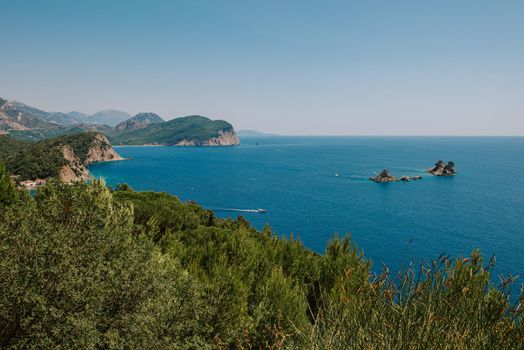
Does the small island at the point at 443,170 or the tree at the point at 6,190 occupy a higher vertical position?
the tree at the point at 6,190

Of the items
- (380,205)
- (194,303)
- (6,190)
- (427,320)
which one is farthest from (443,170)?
Answer: (427,320)

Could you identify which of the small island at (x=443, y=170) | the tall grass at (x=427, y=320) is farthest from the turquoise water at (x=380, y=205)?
the tall grass at (x=427, y=320)

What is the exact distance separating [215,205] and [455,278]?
111 m

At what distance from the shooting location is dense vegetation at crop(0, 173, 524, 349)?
6.95 meters

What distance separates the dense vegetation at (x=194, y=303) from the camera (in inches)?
274

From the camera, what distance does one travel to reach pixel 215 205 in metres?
117

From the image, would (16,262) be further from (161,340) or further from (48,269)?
(161,340)

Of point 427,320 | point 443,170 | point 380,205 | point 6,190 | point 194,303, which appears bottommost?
point 380,205

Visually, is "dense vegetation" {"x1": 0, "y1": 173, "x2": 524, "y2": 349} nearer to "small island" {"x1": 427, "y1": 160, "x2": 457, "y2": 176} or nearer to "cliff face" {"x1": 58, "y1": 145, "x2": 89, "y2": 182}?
"cliff face" {"x1": 58, "y1": 145, "x2": 89, "y2": 182}

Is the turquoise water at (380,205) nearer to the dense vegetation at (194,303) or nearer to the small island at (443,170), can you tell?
the small island at (443,170)

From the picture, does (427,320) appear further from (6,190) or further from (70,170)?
(70,170)

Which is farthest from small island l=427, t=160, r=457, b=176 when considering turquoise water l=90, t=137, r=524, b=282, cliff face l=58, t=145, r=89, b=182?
cliff face l=58, t=145, r=89, b=182

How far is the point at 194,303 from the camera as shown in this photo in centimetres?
1884

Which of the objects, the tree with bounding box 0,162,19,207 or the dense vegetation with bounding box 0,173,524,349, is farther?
the tree with bounding box 0,162,19,207
